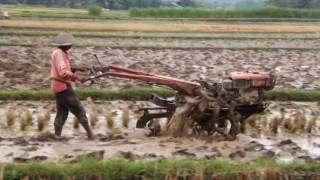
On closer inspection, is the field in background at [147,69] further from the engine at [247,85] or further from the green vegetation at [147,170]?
the engine at [247,85]

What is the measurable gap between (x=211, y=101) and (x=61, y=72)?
190 cm

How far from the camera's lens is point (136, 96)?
1056cm

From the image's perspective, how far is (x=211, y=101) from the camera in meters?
7.52

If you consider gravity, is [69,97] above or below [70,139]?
above

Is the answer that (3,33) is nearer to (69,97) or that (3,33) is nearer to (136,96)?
(136,96)

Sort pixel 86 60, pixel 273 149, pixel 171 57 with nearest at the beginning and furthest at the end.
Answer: pixel 273 149, pixel 86 60, pixel 171 57

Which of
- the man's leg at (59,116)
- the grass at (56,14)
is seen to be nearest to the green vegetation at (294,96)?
the man's leg at (59,116)

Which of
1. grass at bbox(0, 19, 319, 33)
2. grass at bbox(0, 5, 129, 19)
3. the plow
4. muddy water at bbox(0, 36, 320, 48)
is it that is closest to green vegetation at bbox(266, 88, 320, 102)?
the plow

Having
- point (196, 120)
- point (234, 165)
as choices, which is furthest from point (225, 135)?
point (234, 165)

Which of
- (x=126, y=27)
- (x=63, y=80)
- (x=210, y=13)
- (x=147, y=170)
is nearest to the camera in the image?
(x=147, y=170)

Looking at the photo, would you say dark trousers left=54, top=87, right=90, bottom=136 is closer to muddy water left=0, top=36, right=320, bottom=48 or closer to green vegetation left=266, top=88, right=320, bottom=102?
green vegetation left=266, top=88, right=320, bottom=102

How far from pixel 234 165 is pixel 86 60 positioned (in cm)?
1016

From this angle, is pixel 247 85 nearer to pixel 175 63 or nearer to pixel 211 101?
pixel 211 101

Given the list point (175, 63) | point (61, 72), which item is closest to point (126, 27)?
point (175, 63)
